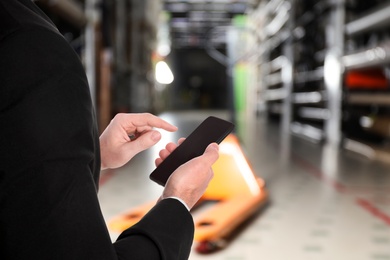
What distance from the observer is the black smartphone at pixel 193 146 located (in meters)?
0.80

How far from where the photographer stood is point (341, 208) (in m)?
2.55

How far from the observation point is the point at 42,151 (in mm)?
530

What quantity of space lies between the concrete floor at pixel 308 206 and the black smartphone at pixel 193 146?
1019 mm

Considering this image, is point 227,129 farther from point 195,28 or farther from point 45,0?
point 195,28

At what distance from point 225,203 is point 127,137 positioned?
1.44 meters

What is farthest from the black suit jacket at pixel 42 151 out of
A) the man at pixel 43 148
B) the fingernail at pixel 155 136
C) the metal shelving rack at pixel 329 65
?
the metal shelving rack at pixel 329 65

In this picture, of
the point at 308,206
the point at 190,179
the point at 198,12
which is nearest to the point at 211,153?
the point at 190,179

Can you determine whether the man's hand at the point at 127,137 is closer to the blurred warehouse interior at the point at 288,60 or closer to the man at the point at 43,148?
the man at the point at 43,148

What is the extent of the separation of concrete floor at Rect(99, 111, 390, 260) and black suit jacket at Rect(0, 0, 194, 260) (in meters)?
1.26

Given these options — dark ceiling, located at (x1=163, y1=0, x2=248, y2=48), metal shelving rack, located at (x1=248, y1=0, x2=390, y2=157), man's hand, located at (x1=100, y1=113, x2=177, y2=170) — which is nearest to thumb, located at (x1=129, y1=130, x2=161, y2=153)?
man's hand, located at (x1=100, y1=113, x2=177, y2=170)

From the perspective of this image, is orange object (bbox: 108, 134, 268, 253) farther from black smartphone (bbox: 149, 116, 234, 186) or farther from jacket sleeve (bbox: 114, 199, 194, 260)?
jacket sleeve (bbox: 114, 199, 194, 260)

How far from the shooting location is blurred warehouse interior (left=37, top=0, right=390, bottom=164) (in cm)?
480

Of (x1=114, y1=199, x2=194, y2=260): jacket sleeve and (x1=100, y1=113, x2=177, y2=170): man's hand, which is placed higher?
(x1=100, y1=113, x2=177, y2=170): man's hand

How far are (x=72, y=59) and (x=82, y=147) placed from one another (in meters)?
0.11
